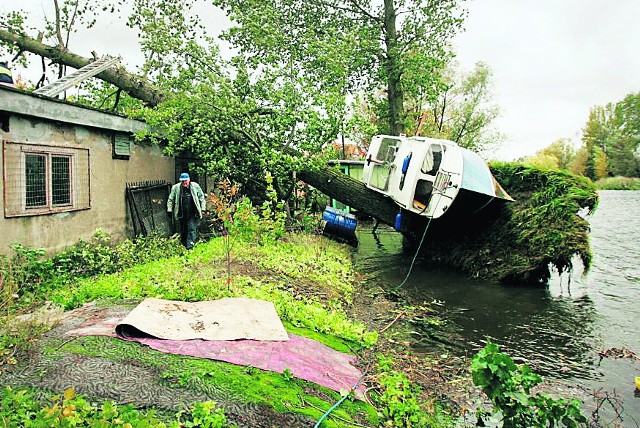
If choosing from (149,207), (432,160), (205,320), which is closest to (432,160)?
(432,160)

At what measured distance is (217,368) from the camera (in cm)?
419

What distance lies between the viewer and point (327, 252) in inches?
479

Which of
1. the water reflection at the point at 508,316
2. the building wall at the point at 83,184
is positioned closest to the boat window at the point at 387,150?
the water reflection at the point at 508,316

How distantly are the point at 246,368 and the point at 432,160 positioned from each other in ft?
30.7

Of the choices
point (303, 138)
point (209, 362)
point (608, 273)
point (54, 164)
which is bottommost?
point (608, 273)

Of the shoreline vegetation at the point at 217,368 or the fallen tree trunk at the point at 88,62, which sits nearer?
the shoreline vegetation at the point at 217,368

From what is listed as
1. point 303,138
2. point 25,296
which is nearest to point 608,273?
point 303,138

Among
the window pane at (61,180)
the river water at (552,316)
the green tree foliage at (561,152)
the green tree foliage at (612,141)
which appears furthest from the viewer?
the green tree foliage at (561,152)

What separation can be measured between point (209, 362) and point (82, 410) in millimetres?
1233

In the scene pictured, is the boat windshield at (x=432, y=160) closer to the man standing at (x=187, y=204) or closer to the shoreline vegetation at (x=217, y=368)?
the shoreline vegetation at (x=217, y=368)

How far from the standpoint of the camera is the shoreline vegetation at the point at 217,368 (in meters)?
3.52

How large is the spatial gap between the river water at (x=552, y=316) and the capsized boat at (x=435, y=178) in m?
1.85

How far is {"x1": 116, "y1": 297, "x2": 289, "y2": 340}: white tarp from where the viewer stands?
4.82 meters

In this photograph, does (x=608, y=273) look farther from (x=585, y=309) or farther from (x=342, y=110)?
(x=342, y=110)
